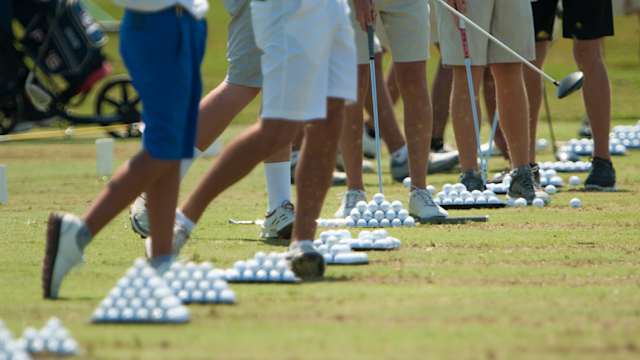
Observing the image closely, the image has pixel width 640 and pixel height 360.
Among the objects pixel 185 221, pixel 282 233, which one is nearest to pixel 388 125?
pixel 282 233

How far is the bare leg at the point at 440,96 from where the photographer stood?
6.88m

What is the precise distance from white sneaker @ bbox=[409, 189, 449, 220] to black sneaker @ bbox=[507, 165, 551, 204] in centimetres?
82

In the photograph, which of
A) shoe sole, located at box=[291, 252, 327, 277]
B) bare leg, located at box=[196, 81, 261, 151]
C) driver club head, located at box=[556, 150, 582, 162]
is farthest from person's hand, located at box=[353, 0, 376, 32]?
driver club head, located at box=[556, 150, 582, 162]

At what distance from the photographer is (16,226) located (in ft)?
13.7

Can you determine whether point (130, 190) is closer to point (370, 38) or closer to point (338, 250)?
point (338, 250)

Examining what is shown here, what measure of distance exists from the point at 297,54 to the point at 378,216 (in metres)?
1.51

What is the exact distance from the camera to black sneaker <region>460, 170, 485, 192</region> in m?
4.99

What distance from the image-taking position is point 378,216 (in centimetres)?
398

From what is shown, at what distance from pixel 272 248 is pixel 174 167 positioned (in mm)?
907

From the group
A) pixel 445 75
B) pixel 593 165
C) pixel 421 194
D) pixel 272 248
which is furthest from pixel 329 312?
pixel 445 75

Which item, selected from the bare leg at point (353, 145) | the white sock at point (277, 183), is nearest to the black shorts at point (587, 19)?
the bare leg at point (353, 145)

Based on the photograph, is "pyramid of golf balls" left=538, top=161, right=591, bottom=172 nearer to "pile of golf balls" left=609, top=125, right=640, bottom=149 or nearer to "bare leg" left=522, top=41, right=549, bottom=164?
"bare leg" left=522, top=41, right=549, bottom=164

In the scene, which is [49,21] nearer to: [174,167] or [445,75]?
[445,75]

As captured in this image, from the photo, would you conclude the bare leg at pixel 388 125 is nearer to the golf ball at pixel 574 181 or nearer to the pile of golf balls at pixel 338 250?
the golf ball at pixel 574 181
